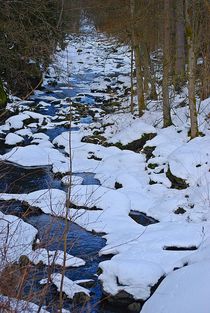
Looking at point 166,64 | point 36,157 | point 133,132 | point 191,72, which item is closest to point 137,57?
point 166,64

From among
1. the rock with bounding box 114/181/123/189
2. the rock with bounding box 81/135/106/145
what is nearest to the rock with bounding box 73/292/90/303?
the rock with bounding box 114/181/123/189

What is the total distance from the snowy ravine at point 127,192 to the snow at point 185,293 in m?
0.01

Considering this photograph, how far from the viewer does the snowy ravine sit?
17.8 feet

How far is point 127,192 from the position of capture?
35.3 feet

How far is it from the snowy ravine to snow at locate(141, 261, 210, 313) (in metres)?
0.01

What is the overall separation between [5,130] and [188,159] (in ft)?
27.1

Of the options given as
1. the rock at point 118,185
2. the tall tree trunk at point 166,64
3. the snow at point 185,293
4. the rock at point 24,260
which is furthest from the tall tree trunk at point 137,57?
the snow at point 185,293

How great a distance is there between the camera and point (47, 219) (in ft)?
30.3

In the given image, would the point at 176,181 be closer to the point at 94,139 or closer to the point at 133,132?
the point at 133,132

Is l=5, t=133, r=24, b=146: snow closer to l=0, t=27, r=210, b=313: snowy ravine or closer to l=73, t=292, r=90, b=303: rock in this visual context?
l=0, t=27, r=210, b=313: snowy ravine

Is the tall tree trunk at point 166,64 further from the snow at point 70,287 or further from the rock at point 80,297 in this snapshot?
the rock at point 80,297

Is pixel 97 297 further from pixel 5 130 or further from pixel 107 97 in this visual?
pixel 107 97

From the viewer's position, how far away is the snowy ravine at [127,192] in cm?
541

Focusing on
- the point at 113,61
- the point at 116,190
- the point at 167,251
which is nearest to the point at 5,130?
the point at 116,190
